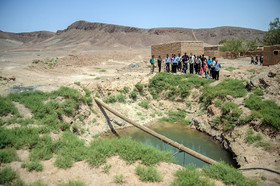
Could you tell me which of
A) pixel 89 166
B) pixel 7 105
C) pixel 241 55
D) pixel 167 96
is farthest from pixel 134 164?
pixel 241 55

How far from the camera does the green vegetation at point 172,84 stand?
41.7 feet

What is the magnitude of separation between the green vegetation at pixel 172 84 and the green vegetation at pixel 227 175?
24.4 feet

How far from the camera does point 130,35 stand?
259 feet

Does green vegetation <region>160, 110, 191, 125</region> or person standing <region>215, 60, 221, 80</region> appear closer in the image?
green vegetation <region>160, 110, 191, 125</region>

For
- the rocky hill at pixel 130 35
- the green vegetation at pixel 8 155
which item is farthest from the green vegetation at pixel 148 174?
the rocky hill at pixel 130 35

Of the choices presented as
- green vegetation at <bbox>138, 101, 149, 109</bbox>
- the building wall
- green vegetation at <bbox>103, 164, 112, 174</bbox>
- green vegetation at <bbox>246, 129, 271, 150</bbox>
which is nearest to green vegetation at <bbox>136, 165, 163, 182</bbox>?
green vegetation at <bbox>103, 164, 112, 174</bbox>

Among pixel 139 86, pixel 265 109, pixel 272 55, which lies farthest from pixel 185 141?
pixel 272 55

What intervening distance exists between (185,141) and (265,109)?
3999 millimetres

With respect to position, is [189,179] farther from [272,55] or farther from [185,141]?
[272,55]

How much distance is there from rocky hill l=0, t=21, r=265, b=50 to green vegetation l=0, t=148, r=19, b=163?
224 ft

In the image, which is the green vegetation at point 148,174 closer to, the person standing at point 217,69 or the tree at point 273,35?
the person standing at point 217,69

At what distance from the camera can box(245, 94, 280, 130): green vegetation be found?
772 cm

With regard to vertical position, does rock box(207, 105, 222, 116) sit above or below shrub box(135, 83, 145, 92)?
below

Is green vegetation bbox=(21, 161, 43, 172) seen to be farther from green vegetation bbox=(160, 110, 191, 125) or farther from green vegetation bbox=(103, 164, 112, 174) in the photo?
green vegetation bbox=(160, 110, 191, 125)
